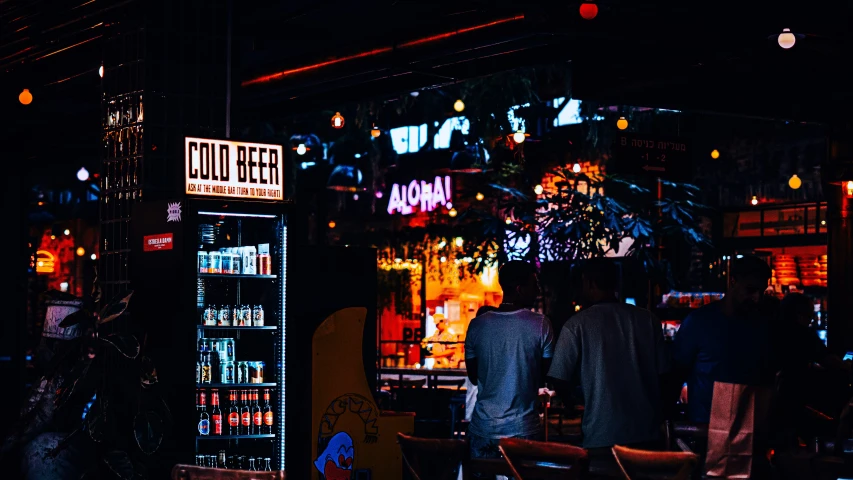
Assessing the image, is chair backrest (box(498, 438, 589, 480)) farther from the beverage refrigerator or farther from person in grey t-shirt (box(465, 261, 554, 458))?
the beverage refrigerator

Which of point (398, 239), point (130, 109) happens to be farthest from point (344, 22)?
point (398, 239)

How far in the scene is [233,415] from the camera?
23.6ft

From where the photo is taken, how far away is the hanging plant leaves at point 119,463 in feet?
21.5

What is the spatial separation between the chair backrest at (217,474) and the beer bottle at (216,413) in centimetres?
269

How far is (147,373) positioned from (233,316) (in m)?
0.84

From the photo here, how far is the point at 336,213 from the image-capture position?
22891mm

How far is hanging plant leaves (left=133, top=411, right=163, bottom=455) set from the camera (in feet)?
21.4

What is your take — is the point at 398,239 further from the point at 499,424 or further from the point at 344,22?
the point at 499,424

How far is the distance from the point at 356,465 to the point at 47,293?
2.39 meters

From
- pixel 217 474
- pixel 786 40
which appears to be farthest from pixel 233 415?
pixel 786 40

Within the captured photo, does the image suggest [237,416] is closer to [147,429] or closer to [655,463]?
[147,429]

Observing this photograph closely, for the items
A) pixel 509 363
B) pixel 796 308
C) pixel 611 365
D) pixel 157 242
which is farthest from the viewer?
pixel 796 308

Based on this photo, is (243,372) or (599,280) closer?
(599,280)

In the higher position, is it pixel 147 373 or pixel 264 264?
pixel 264 264
